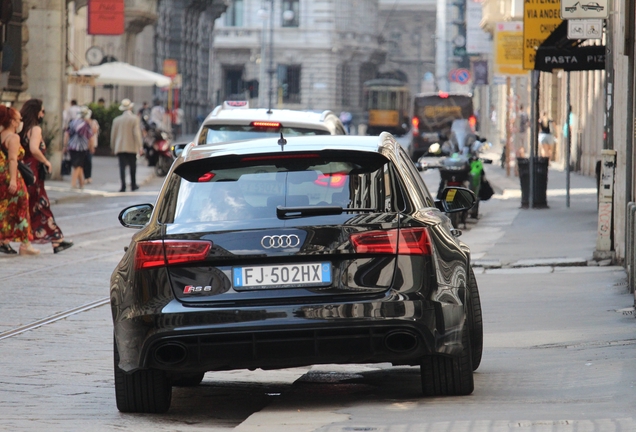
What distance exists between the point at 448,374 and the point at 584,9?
8.88 metres

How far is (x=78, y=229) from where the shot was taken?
20406mm

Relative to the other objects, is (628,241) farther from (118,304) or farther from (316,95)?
(316,95)

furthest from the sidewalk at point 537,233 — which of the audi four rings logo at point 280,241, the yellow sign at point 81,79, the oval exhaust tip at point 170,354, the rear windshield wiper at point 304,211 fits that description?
the yellow sign at point 81,79

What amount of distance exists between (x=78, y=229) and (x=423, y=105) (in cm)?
3353

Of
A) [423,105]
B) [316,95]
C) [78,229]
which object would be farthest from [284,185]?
[316,95]

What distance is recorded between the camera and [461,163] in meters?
21.6

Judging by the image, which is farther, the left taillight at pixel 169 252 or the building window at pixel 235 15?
the building window at pixel 235 15

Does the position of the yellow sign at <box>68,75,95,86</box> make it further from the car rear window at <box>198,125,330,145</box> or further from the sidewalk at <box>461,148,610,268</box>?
the car rear window at <box>198,125,330,145</box>

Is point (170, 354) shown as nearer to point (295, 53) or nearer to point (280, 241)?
point (280, 241)

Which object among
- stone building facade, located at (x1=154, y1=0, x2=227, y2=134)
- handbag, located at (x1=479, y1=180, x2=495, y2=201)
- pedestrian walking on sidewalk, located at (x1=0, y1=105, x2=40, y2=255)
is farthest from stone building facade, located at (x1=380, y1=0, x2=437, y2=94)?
pedestrian walking on sidewalk, located at (x1=0, y1=105, x2=40, y2=255)

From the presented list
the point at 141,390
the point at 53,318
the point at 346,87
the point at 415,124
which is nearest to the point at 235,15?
the point at 346,87

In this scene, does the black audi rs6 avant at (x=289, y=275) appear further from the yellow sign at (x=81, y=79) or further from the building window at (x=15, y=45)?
the yellow sign at (x=81, y=79)

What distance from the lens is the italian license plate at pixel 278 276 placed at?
6.36m

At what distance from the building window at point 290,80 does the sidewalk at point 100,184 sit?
233 feet
